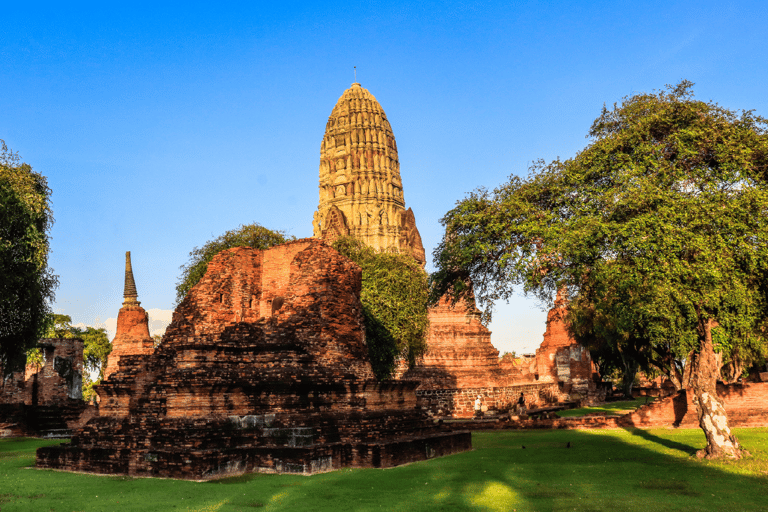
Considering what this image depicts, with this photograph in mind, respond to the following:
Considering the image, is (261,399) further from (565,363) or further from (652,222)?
(565,363)

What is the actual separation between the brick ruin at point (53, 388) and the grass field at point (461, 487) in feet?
39.9

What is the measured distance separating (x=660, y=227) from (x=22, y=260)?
15831mm

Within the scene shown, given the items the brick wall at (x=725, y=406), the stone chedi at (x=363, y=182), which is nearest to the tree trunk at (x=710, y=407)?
the brick wall at (x=725, y=406)

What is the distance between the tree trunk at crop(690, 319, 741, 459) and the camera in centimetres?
1191

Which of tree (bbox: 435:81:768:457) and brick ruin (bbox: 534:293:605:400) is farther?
brick ruin (bbox: 534:293:605:400)

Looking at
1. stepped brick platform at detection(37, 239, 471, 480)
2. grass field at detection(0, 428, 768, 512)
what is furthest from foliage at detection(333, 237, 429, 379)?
grass field at detection(0, 428, 768, 512)

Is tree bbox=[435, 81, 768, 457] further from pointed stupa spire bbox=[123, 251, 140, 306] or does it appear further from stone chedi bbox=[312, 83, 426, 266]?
stone chedi bbox=[312, 83, 426, 266]

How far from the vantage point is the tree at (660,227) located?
1203 cm

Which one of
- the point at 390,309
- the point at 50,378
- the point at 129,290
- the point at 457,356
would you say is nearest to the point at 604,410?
the point at 457,356

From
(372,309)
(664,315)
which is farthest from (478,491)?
(372,309)

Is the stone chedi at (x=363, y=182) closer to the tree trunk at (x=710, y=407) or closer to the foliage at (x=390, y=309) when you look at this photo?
the foliage at (x=390, y=309)

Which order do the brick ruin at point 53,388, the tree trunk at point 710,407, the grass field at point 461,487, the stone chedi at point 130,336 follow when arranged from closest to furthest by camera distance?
the grass field at point 461,487 < the tree trunk at point 710,407 < the brick ruin at point 53,388 < the stone chedi at point 130,336

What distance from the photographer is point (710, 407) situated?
12.1m

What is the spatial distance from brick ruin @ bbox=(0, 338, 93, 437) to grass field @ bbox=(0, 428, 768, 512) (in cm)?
1217
